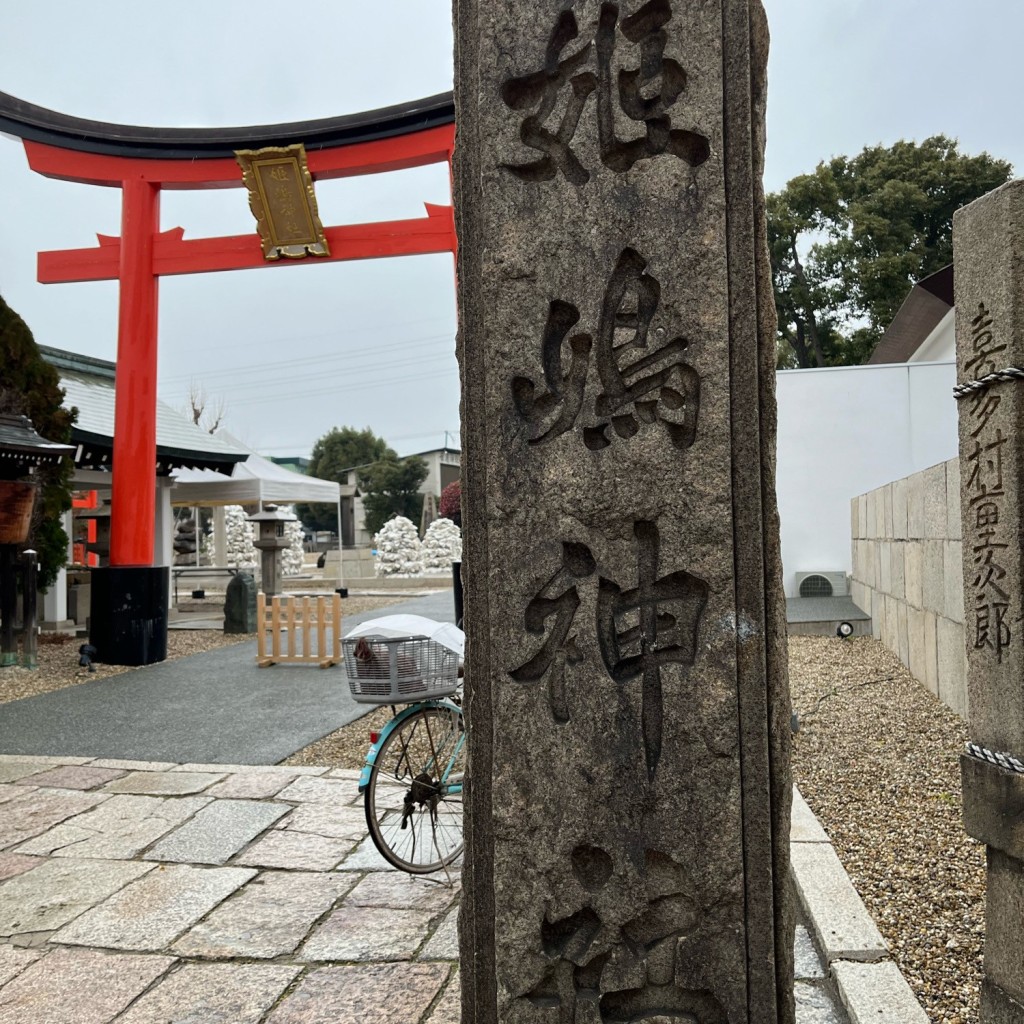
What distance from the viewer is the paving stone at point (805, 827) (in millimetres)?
3815

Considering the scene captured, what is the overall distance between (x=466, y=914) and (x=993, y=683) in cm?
152

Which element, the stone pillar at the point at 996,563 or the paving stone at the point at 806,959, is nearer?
the stone pillar at the point at 996,563

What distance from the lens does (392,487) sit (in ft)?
137

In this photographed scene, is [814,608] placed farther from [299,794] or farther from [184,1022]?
[184,1022]

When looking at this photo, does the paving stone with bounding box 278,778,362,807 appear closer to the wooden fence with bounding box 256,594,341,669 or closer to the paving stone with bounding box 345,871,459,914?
the paving stone with bounding box 345,871,459,914

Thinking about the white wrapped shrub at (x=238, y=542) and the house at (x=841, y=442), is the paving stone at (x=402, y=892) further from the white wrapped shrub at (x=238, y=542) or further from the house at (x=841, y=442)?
the white wrapped shrub at (x=238, y=542)

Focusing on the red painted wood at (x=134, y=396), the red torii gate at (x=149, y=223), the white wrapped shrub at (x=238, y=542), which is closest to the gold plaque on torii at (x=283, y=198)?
the red torii gate at (x=149, y=223)

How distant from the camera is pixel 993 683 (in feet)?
8.00

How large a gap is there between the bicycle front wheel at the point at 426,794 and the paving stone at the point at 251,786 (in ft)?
3.98

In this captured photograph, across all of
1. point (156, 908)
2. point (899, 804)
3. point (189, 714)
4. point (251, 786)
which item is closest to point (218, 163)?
point (189, 714)

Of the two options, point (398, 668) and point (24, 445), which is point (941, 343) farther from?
point (398, 668)

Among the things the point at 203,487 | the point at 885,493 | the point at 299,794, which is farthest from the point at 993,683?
the point at 203,487

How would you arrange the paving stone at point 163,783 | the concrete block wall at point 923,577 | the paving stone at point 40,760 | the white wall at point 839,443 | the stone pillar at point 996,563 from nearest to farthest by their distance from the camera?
the stone pillar at point 996,563 < the paving stone at point 163,783 < the paving stone at point 40,760 < the concrete block wall at point 923,577 < the white wall at point 839,443

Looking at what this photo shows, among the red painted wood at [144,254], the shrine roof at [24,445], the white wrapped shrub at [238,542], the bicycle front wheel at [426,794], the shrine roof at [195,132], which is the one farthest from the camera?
the white wrapped shrub at [238,542]
